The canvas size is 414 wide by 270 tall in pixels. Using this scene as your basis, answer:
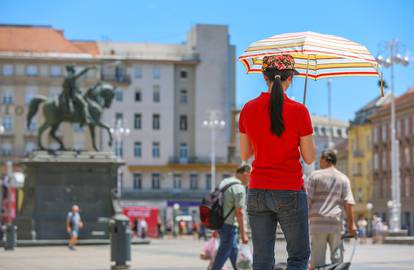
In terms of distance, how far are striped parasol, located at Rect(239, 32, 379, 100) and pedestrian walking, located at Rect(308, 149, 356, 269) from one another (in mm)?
1984

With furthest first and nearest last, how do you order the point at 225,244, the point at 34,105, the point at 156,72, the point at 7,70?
the point at 156,72 → the point at 7,70 → the point at 34,105 → the point at 225,244

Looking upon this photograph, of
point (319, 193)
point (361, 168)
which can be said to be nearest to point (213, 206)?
point (319, 193)

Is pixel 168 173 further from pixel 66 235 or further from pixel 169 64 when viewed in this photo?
pixel 66 235

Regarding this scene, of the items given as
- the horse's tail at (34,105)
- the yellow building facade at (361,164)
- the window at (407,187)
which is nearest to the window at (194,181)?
the yellow building facade at (361,164)

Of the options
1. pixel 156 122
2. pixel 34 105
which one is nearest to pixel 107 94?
pixel 34 105

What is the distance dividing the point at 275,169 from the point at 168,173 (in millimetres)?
92482

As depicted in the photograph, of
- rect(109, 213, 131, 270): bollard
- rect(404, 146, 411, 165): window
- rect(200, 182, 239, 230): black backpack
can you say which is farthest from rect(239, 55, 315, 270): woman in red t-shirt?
rect(404, 146, 411, 165): window

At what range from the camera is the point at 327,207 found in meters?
11.3

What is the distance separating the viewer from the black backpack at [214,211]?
12.6 meters

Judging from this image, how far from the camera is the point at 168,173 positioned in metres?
99.1

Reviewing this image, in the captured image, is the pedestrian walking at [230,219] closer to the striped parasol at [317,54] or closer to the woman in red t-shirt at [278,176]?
the striped parasol at [317,54]

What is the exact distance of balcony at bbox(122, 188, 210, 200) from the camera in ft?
319

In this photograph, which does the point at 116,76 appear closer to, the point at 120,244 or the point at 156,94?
the point at 156,94

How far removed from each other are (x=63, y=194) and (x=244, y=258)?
2390 centimetres
